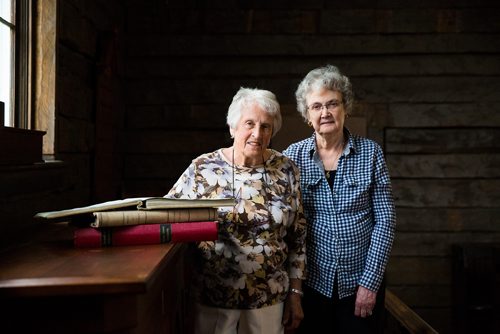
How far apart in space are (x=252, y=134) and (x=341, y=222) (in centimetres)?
54

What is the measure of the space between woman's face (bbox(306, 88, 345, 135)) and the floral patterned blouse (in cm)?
34

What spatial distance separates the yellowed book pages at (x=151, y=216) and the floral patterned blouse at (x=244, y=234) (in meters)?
0.39

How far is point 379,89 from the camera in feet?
12.9

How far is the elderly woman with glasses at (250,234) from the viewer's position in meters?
1.78

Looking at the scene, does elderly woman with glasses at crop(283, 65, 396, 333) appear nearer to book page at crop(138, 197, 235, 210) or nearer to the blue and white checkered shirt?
the blue and white checkered shirt

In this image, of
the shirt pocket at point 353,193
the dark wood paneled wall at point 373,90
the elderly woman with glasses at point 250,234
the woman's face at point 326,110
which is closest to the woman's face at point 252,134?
the elderly woman with glasses at point 250,234

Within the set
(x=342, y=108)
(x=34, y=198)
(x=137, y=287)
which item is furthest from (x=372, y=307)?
(x=34, y=198)

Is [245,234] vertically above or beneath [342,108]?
beneath

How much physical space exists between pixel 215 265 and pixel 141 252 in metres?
0.60

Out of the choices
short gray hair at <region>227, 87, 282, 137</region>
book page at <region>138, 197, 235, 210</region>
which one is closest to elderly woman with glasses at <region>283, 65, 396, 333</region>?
short gray hair at <region>227, 87, 282, 137</region>

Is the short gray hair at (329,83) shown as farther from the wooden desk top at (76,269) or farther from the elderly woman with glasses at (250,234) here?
the wooden desk top at (76,269)

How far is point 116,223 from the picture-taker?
49.8 inches

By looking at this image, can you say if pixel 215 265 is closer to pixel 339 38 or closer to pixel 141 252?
pixel 141 252

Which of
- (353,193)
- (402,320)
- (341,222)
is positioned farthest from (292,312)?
(402,320)
